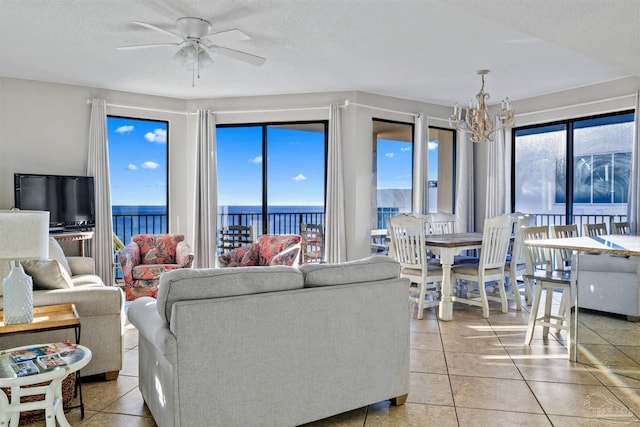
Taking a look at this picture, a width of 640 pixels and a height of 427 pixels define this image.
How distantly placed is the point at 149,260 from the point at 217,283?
3725 mm

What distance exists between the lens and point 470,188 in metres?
7.05

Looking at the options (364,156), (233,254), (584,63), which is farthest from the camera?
(364,156)

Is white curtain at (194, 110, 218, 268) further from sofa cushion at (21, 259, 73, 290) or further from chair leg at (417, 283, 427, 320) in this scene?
sofa cushion at (21, 259, 73, 290)

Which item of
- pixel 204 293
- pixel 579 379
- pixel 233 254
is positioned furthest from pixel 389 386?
pixel 233 254

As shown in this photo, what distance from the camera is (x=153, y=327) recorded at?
6.72 ft

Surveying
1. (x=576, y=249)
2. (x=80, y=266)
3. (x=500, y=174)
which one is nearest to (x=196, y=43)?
(x=80, y=266)

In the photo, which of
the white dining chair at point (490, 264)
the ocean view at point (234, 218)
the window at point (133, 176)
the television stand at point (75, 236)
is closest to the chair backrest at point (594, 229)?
the white dining chair at point (490, 264)

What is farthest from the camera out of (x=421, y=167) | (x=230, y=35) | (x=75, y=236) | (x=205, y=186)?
(x=421, y=167)

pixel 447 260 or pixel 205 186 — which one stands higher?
pixel 205 186

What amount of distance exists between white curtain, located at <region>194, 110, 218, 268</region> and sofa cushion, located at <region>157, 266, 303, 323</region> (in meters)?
4.40

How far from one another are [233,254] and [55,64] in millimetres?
2865

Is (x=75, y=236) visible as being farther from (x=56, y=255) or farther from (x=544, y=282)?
(x=544, y=282)

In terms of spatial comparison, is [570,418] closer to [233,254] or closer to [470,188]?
[233,254]

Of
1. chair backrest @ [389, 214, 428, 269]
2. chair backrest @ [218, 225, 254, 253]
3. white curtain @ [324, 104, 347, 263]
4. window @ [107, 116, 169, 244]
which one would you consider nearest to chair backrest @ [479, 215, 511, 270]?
chair backrest @ [389, 214, 428, 269]
